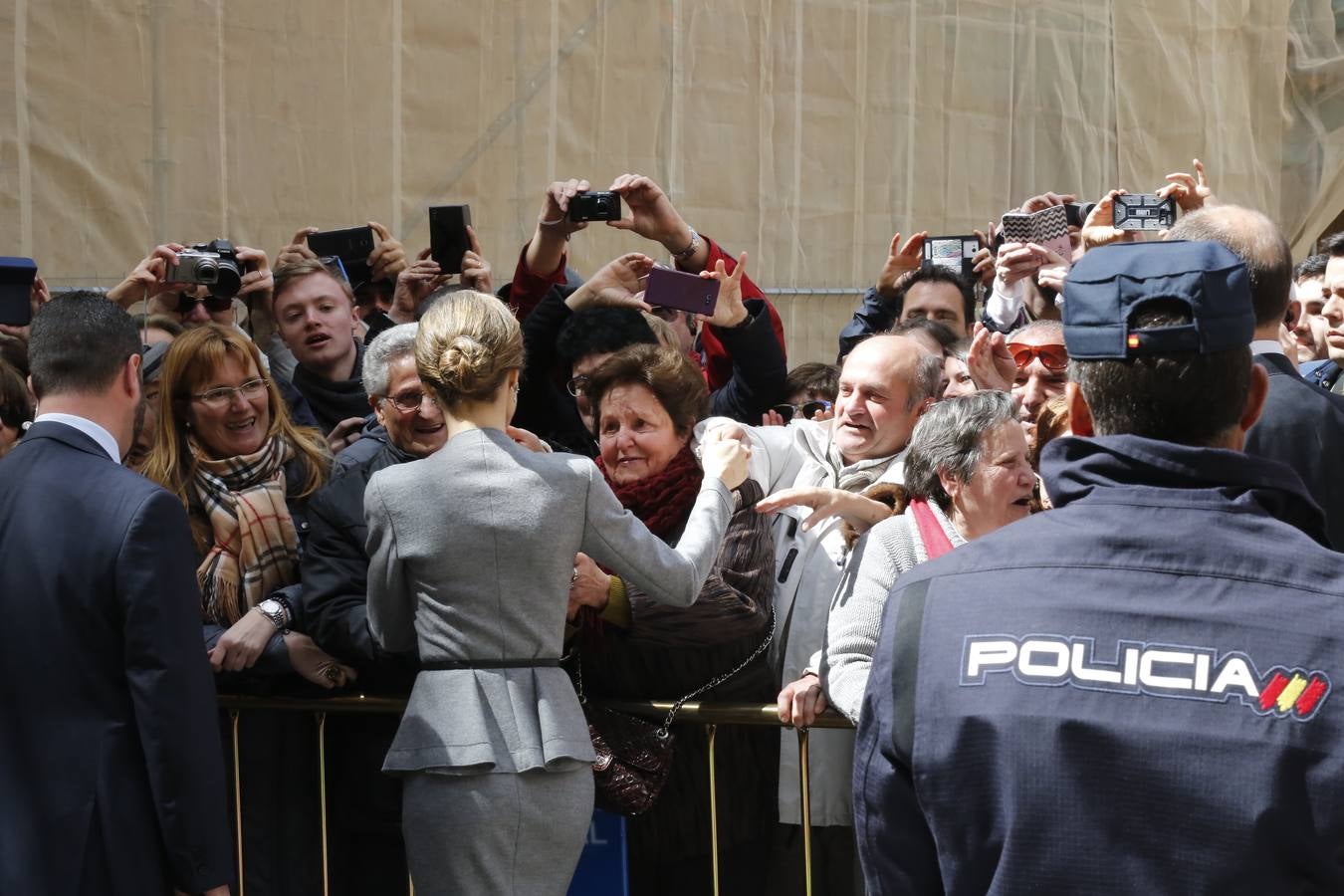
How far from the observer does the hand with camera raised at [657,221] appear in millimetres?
4984

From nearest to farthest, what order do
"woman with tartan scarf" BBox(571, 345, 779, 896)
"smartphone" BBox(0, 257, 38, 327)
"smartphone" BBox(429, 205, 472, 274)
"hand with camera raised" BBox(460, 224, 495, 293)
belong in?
"woman with tartan scarf" BBox(571, 345, 779, 896)
"smartphone" BBox(0, 257, 38, 327)
"hand with camera raised" BBox(460, 224, 495, 293)
"smartphone" BBox(429, 205, 472, 274)

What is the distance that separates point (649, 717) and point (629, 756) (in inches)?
4.0

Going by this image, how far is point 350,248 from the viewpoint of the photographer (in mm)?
5723

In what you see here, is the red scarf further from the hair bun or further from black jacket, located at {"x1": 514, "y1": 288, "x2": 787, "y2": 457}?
black jacket, located at {"x1": 514, "y1": 288, "x2": 787, "y2": 457}

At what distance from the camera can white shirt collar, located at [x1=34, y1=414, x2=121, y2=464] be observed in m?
3.27

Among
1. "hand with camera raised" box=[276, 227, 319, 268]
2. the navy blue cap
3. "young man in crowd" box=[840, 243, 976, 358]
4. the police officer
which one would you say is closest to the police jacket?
the police officer

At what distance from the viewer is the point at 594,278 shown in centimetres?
489

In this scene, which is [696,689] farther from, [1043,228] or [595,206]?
[1043,228]

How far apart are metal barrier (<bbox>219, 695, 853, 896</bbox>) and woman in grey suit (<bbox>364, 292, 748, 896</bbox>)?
1.21ft

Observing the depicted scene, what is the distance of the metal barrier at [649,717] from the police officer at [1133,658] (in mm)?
1548

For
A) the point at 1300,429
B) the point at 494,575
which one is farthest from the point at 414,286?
the point at 1300,429

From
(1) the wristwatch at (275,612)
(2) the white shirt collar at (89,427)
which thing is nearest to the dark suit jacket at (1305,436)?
(1) the wristwatch at (275,612)

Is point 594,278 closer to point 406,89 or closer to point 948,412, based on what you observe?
point 948,412

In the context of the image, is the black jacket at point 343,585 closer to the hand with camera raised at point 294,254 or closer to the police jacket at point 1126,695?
the hand with camera raised at point 294,254
